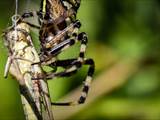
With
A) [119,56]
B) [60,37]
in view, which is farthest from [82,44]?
[119,56]

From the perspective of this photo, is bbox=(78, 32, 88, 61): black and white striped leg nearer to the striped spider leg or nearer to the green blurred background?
the striped spider leg

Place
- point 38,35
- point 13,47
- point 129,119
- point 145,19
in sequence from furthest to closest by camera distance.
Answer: point 145,19, point 129,119, point 38,35, point 13,47

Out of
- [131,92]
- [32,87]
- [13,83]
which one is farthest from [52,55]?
[131,92]

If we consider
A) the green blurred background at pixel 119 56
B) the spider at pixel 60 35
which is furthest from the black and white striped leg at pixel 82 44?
the green blurred background at pixel 119 56

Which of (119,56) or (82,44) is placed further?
(119,56)

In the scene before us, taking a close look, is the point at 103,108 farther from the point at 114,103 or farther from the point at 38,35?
the point at 38,35

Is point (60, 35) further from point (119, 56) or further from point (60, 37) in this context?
point (119, 56)
